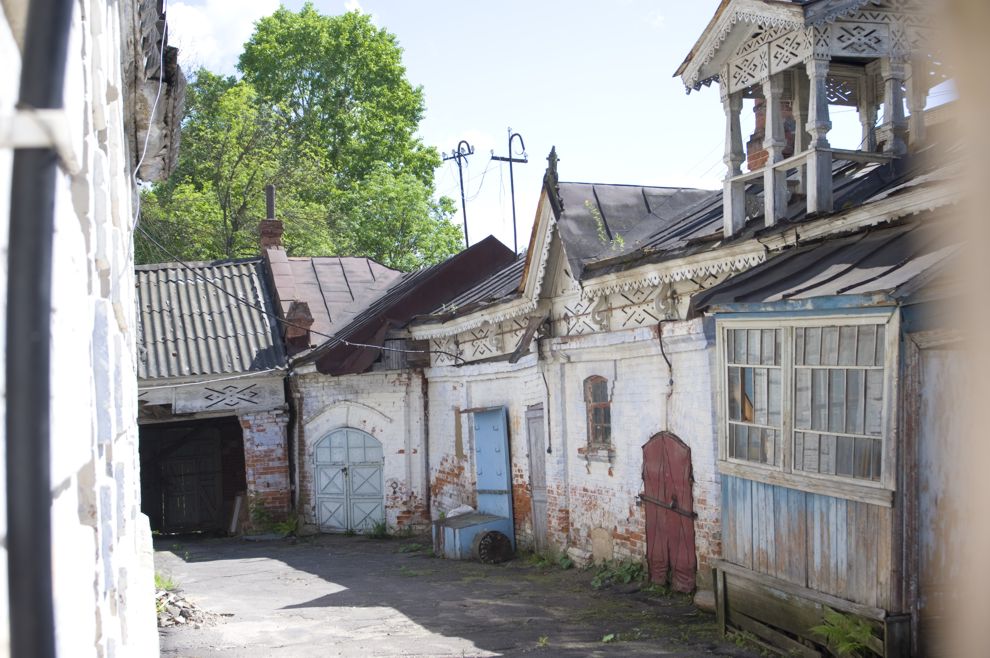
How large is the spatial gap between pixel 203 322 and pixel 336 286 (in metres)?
2.98

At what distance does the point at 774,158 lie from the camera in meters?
9.58

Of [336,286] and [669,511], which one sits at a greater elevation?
[336,286]

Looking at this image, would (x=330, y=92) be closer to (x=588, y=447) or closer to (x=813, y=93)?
(x=588, y=447)

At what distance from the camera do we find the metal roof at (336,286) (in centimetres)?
2017

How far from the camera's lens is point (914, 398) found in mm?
6535

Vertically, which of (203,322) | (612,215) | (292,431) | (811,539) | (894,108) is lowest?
(292,431)

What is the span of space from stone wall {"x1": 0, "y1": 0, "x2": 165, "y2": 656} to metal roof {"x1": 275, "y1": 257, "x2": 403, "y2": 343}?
1497cm

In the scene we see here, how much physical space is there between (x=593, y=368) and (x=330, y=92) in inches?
1115

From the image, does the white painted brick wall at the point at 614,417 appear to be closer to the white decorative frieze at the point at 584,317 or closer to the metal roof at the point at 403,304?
the white decorative frieze at the point at 584,317

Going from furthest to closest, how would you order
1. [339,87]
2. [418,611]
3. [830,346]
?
1. [339,87]
2. [418,611]
3. [830,346]

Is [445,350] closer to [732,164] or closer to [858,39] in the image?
[732,164]

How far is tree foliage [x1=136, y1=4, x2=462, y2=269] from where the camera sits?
101 ft

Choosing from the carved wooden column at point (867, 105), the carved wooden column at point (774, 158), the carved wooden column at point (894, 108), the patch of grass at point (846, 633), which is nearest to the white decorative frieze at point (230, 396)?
the carved wooden column at point (774, 158)

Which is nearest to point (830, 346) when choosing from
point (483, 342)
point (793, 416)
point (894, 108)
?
point (793, 416)
